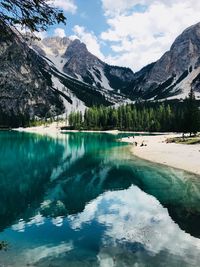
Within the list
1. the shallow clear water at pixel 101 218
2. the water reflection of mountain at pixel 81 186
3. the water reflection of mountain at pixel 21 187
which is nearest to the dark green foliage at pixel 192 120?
the water reflection of mountain at pixel 81 186

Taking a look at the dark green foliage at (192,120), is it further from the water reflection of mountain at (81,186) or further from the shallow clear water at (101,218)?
the shallow clear water at (101,218)

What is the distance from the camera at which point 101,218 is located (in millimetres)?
35938

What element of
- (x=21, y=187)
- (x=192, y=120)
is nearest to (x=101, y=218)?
(x=21, y=187)

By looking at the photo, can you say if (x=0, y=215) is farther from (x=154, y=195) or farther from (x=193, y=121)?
(x=193, y=121)

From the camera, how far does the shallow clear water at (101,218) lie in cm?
2552

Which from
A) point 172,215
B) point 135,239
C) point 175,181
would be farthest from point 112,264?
point 175,181

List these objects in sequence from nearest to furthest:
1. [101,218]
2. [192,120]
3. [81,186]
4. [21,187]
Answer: [101,218], [21,187], [81,186], [192,120]

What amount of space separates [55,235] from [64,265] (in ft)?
22.5

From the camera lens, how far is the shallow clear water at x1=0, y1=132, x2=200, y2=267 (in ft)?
83.7

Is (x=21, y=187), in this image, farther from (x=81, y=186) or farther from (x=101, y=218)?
(x=101, y=218)

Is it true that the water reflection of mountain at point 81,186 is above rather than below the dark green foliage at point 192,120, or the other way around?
below

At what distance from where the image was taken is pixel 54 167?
7550cm

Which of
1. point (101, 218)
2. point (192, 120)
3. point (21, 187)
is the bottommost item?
point (21, 187)

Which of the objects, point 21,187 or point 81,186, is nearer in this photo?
point 21,187
